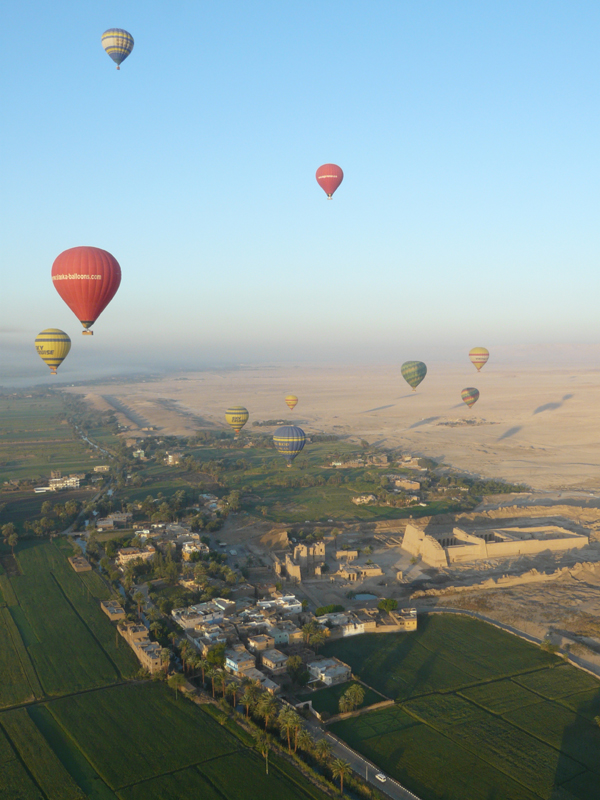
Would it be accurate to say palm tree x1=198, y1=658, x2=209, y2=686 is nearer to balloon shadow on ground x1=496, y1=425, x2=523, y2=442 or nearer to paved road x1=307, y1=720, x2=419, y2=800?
paved road x1=307, y1=720, x2=419, y2=800

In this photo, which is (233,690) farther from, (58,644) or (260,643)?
(58,644)

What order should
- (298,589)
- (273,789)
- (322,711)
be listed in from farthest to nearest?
(298,589) < (322,711) < (273,789)

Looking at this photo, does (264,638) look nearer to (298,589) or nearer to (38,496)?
(298,589)

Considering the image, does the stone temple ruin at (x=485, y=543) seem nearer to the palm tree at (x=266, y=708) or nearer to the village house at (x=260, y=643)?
the village house at (x=260, y=643)

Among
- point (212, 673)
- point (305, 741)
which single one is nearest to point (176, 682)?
point (212, 673)

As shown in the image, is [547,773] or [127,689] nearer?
[547,773]

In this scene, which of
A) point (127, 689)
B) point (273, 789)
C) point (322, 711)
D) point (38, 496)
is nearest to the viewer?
point (273, 789)

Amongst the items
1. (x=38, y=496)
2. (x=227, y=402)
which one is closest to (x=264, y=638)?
(x=38, y=496)

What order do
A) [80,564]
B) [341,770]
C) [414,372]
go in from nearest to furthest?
1. [341,770]
2. [80,564]
3. [414,372]
